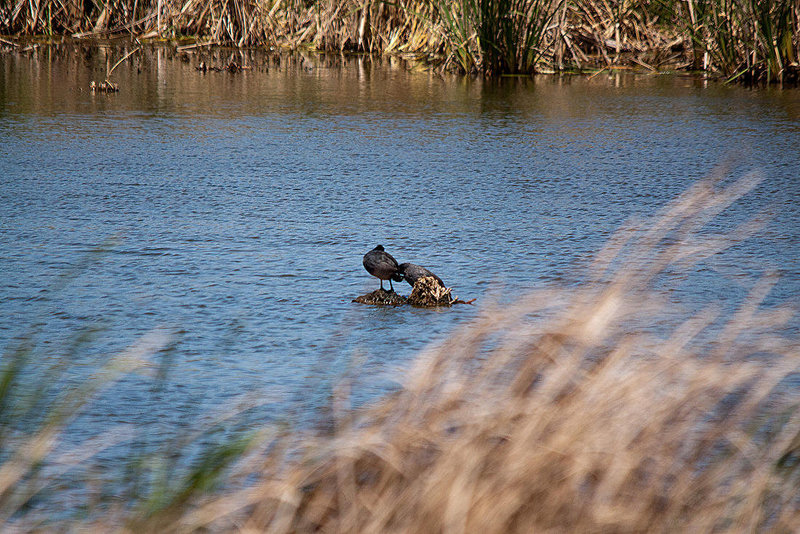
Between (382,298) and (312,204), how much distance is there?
159 cm

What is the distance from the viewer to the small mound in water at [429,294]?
11.2 ft

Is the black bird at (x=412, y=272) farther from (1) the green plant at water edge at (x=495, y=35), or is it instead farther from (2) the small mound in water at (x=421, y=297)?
(1) the green plant at water edge at (x=495, y=35)

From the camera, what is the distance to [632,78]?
10453mm

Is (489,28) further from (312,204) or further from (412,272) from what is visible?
(412,272)

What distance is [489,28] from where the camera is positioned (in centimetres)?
1024

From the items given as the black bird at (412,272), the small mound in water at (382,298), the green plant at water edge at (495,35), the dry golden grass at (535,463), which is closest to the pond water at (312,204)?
the small mound in water at (382,298)

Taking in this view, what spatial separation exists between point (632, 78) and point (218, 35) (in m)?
5.84

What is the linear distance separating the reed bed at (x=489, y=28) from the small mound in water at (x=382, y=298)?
6549 mm

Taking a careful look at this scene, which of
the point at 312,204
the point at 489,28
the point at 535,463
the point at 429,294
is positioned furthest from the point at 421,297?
the point at 489,28

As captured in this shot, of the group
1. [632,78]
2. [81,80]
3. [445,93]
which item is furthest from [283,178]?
[632,78]

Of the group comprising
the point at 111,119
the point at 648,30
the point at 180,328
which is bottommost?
the point at 180,328

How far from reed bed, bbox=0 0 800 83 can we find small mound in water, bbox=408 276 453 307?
21.4 ft

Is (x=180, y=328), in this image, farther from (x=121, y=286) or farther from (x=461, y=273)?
(x=461, y=273)

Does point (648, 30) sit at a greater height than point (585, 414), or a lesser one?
greater
